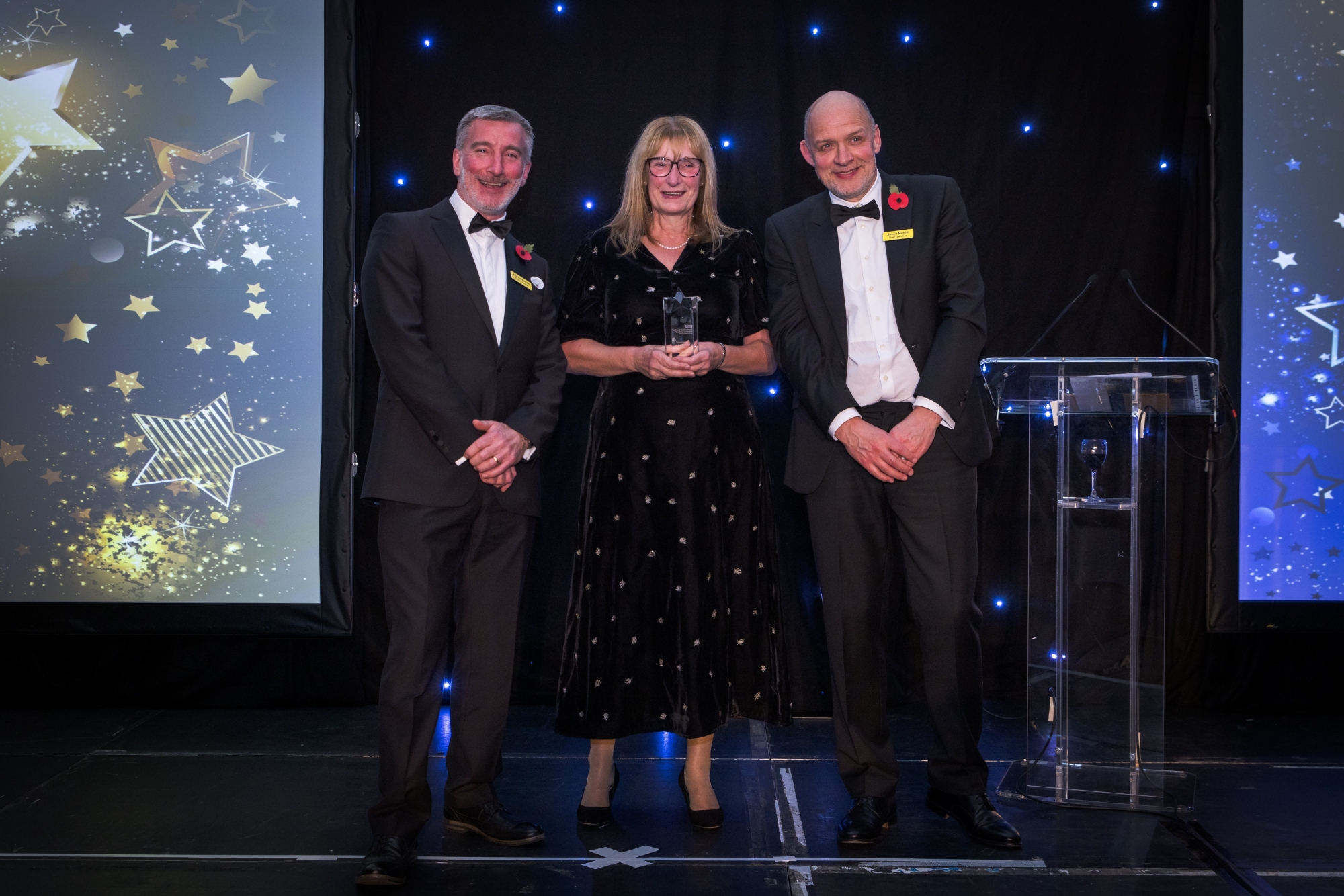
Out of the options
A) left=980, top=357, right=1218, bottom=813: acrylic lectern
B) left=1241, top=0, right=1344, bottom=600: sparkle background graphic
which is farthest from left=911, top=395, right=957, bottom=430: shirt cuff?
left=1241, top=0, right=1344, bottom=600: sparkle background graphic

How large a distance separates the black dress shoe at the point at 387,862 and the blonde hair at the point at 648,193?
5.26 feet

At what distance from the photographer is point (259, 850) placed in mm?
2605

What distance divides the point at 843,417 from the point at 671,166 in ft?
2.66

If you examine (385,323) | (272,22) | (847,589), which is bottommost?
(847,589)

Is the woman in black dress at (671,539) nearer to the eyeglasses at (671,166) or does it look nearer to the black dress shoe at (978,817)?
the eyeglasses at (671,166)

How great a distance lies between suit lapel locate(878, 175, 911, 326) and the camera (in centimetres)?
276

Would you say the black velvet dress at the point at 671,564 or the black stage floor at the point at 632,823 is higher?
the black velvet dress at the point at 671,564

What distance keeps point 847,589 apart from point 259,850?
64.1 inches

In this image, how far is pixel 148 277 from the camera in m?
3.88

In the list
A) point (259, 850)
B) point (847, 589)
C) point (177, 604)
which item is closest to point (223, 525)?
point (177, 604)

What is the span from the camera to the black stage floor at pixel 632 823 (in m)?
2.42

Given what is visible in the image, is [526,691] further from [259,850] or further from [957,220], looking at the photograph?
[957,220]

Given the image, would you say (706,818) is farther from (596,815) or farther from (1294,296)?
(1294,296)

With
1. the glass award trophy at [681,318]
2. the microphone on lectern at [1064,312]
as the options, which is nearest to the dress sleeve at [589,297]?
the glass award trophy at [681,318]
